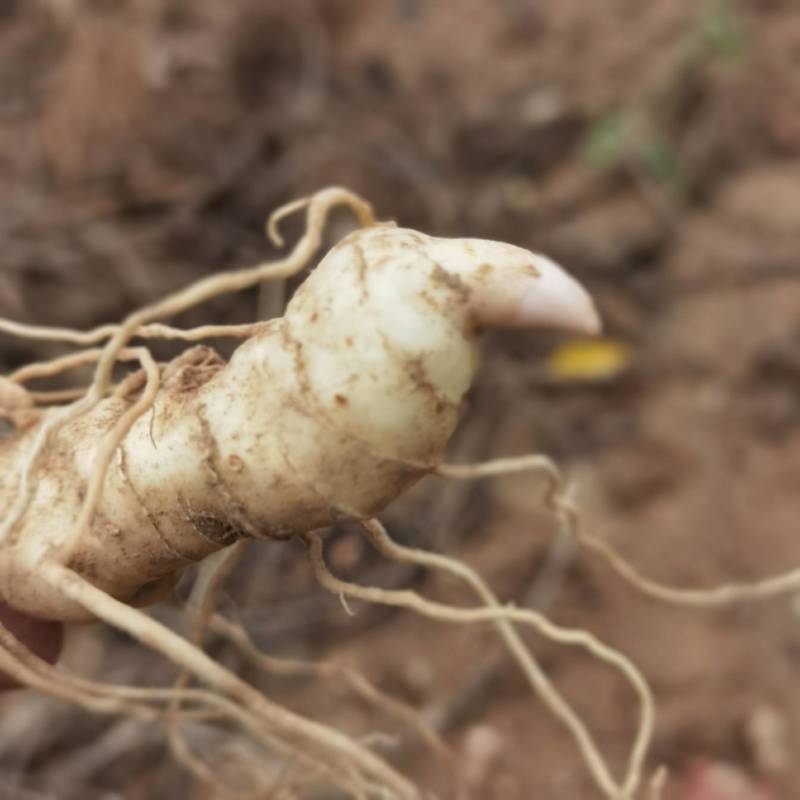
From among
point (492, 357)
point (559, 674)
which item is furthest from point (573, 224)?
point (559, 674)

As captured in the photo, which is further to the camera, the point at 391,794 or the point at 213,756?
the point at 213,756

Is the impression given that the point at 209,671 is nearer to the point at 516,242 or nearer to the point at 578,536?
the point at 578,536

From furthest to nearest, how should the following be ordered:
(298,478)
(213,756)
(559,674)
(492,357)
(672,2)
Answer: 1. (672,2)
2. (492,357)
3. (559,674)
4. (213,756)
5. (298,478)

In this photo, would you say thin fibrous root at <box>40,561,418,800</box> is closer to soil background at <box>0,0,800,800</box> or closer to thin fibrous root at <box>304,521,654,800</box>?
thin fibrous root at <box>304,521,654,800</box>

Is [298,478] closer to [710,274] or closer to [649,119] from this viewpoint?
[710,274]

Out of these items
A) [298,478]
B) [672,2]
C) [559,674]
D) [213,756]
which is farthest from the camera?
[672,2]

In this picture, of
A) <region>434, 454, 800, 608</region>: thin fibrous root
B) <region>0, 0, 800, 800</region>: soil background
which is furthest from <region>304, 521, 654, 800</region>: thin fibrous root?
<region>0, 0, 800, 800</region>: soil background

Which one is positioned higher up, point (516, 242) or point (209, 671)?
point (209, 671)

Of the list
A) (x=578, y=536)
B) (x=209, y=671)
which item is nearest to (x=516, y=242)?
(x=578, y=536)

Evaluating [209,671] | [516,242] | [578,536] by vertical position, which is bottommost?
[516,242]
